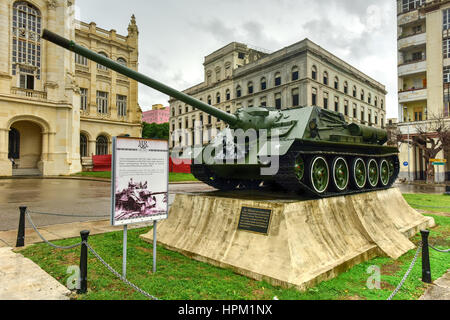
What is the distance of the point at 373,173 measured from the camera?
8.83m

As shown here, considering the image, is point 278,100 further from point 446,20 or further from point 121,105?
point 121,105

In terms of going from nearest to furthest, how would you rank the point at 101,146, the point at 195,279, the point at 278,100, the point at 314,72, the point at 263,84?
the point at 195,279, the point at 101,146, the point at 314,72, the point at 278,100, the point at 263,84

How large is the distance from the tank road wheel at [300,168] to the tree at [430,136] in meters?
24.0

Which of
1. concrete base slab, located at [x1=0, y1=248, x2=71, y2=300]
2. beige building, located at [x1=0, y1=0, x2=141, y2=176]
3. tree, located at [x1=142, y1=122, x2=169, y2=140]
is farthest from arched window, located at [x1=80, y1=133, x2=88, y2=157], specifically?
tree, located at [x1=142, y1=122, x2=169, y2=140]

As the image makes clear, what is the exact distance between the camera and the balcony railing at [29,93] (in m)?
25.2

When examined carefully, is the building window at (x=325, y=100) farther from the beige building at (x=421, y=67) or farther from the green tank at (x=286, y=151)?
the green tank at (x=286, y=151)

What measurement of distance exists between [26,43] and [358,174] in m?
30.3

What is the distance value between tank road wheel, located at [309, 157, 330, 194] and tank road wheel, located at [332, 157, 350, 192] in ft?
0.62

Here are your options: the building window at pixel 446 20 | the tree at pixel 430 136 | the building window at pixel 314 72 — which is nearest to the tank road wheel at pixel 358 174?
the tree at pixel 430 136

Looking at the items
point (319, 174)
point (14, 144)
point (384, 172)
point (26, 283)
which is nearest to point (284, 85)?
point (384, 172)

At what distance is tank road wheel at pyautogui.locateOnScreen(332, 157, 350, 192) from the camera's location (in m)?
7.06

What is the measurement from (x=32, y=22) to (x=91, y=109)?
1070 centimetres

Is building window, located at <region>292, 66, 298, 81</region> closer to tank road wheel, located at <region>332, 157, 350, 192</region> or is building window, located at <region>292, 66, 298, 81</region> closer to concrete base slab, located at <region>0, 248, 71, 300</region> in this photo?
tank road wheel, located at <region>332, 157, 350, 192</region>
